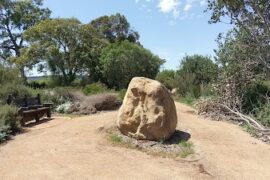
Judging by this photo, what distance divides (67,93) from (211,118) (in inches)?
287

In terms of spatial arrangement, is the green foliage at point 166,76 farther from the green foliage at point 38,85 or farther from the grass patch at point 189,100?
the green foliage at point 38,85

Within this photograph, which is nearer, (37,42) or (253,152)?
(253,152)

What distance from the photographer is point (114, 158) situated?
9.24 metres

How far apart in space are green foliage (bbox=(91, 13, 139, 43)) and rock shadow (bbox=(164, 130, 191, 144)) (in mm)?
32099

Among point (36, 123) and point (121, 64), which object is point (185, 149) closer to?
point (36, 123)

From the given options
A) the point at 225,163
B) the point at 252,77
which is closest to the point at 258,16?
the point at 252,77

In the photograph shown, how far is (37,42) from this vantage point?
3164cm

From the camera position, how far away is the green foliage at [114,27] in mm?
42938

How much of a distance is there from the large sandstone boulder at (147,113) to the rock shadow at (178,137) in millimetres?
124

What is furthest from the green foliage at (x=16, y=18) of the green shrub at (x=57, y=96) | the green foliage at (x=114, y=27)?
the green shrub at (x=57, y=96)

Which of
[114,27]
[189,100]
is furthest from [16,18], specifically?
[189,100]

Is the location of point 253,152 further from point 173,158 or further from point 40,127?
point 40,127

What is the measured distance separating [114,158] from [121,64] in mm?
20563

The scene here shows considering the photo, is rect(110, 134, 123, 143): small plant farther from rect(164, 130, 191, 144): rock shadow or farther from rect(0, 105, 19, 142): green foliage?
rect(0, 105, 19, 142): green foliage
